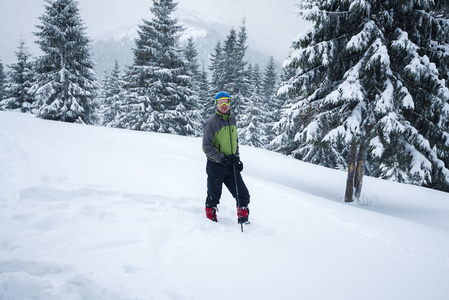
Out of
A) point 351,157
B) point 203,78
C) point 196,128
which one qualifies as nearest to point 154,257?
point 351,157

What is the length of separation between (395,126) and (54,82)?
22.0 metres

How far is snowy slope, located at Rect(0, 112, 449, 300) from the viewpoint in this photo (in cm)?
232

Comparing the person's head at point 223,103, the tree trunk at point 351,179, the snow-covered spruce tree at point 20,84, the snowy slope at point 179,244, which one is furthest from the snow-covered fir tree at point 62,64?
the tree trunk at point 351,179

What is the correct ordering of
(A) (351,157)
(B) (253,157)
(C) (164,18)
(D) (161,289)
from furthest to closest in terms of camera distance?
(C) (164,18), (B) (253,157), (A) (351,157), (D) (161,289)

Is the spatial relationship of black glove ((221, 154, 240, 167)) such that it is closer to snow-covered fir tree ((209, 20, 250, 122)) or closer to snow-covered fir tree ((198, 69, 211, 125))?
snow-covered fir tree ((209, 20, 250, 122))

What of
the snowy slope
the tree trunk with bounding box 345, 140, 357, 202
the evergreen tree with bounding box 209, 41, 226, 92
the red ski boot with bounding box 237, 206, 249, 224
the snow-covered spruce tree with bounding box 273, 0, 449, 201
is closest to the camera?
the snowy slope

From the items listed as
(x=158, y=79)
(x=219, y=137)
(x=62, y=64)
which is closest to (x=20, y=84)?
(x=62, y=64)

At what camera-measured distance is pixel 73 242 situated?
277cm

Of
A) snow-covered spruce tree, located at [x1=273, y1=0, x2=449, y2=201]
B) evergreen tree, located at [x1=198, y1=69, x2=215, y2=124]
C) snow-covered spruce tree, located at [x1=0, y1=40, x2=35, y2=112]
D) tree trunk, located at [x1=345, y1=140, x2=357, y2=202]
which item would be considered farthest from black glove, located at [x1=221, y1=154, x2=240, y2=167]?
snow-covered spruce tree, located at [x1=0, y1=40, x2=35, y2=112]

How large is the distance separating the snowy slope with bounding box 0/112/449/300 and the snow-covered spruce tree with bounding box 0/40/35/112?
88.4 feet

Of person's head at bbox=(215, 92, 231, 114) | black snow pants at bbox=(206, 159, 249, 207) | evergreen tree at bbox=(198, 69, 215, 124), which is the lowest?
black snow pants at bbox=(206, 159, 249, 207)

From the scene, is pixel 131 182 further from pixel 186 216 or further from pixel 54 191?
pixel 186 216

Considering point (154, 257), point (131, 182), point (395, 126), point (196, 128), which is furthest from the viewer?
point (196, 128)

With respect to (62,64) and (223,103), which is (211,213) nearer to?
(223,103)
